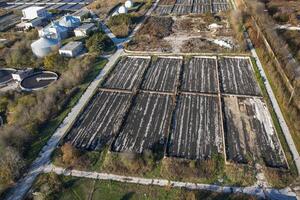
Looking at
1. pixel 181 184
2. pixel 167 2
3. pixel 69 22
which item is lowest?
pixel 181 184

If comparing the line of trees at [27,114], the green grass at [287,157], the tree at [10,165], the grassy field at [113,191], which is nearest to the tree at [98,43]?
the line of trees at [27,114]

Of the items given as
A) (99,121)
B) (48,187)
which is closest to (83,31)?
(99,121)

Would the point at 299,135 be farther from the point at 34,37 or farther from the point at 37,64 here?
the point at 34,37

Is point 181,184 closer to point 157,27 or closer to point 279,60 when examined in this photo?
point 279,60

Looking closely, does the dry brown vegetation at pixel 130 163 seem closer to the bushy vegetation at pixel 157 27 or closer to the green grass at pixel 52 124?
the green grass at pixel 52 124

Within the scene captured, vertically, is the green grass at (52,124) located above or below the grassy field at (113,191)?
above

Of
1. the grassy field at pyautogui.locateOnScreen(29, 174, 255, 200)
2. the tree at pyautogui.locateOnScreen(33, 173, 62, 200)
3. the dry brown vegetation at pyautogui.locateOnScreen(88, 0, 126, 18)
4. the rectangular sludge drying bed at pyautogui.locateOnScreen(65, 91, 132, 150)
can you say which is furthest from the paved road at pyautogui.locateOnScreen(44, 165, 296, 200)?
the dry brown vegetation at pyautogui.locateOnScreen(88, 0, 126, 18)
